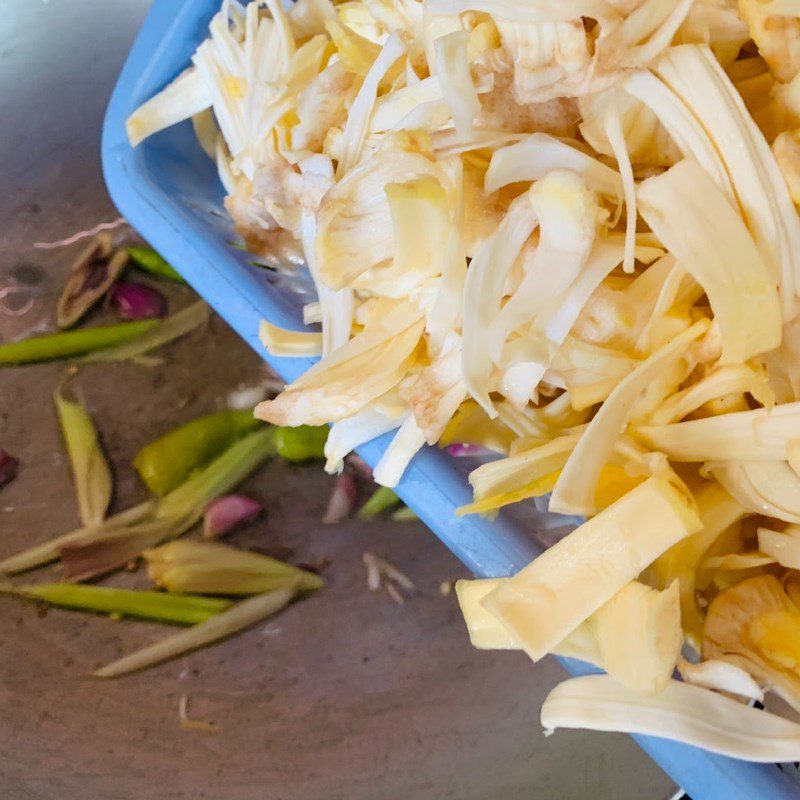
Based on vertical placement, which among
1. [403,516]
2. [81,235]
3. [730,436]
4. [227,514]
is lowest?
[403,516]

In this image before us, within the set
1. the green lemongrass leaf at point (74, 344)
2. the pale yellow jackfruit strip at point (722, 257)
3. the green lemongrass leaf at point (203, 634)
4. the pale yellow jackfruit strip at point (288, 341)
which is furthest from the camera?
the green lemongrass leaf at point (74, 344)

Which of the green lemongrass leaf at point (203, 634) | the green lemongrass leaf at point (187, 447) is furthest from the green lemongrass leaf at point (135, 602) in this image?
the green lemongrass leaf at point (187, 447)

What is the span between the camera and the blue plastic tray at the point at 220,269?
1.44 ft

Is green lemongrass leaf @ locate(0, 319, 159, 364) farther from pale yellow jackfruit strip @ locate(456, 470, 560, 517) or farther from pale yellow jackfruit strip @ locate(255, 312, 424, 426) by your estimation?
pale yellow jackfruit strip @ locate(456, 470, 560, 517)

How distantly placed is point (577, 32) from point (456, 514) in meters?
0.29

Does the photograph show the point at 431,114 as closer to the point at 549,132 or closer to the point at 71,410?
the point at 549,132

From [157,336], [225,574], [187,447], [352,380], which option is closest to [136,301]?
[157,336]

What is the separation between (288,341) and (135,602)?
39cm

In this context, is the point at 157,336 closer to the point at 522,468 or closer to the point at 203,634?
the point at 203,634

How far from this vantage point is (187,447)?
87cm

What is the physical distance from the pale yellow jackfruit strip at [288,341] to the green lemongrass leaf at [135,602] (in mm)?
348

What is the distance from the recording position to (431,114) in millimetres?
479

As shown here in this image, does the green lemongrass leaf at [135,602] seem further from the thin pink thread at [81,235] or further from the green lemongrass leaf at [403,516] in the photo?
the thin pink thread at [81,235]

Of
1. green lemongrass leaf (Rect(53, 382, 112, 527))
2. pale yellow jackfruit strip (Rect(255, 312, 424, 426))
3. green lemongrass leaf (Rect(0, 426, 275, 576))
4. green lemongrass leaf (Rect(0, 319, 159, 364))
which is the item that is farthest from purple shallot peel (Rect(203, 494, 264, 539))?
pale yellow jackfruit strip (Rect(255, 312, 424, 426))
